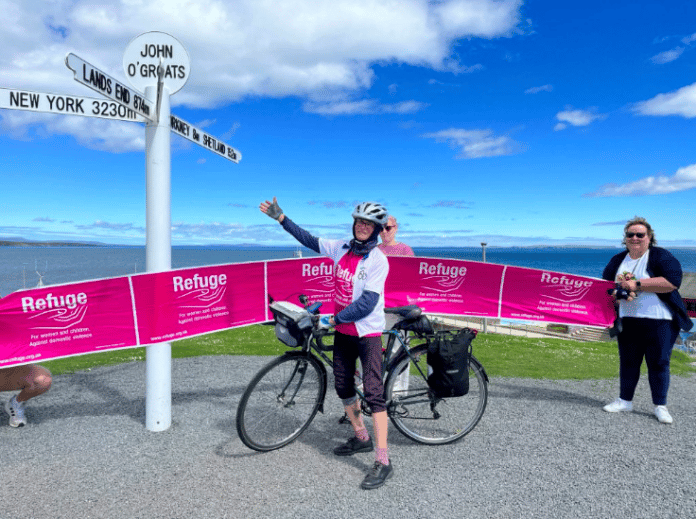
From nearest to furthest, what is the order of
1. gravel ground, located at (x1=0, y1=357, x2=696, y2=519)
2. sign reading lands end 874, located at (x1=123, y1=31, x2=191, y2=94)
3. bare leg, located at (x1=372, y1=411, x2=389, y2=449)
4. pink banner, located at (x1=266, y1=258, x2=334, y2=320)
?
gravel ground, located at (x1=0, y1=357, x2=696, y2=519) < bare leg, located at (x1=372, y1=411, x2=389, y2=449) < sign reading lands end 874, located at (x1=123, y1=31, x2=191, y2=94) < pink banner, located at (x1=266, y1=258, x2=334, y2=320)

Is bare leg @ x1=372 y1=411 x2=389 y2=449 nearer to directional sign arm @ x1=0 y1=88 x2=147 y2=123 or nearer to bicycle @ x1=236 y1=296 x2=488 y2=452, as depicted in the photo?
bicycle @ x1=236 y1=296 x2=488 y2=452

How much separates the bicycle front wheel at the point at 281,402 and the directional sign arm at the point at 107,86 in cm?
257

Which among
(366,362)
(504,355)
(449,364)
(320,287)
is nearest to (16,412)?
(320,287)

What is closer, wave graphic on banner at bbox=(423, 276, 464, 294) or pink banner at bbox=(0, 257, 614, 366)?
pink banner at bbox=(0, 257, 614, 366)

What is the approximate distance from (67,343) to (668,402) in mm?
6778

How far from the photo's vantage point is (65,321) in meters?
4.73

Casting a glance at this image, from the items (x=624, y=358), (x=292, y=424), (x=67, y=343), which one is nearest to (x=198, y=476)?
(x=292, y=424)

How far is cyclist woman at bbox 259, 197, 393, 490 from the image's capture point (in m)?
3.84

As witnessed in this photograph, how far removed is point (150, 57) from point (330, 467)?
4132 mm

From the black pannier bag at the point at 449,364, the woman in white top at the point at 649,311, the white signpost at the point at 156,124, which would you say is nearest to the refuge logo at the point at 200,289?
the white signpost at the point at 156,124

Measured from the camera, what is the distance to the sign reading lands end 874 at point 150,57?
475cm

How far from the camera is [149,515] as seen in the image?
3357mm

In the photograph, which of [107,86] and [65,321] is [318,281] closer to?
[65,321]

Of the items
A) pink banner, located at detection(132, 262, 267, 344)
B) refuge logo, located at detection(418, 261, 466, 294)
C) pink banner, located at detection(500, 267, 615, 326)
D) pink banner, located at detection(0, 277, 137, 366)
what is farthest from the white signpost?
pink banner, located at detection(500, 267, 615, 326)
